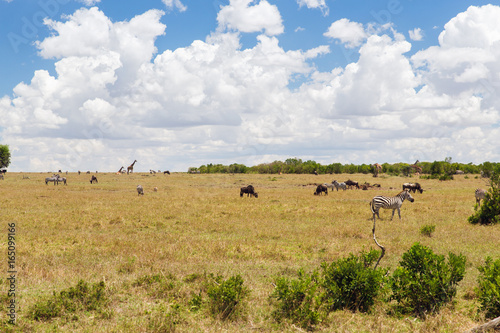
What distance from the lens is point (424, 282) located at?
26.6 feet

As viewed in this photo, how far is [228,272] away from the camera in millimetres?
10656

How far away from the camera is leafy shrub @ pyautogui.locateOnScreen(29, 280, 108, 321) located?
7582 millimetres

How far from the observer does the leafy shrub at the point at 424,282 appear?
26.2ft

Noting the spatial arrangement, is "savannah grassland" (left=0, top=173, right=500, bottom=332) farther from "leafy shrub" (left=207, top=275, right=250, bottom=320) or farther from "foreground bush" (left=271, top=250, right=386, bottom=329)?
"foreground bush" (left=271, top=250, right=386, bottom=329)

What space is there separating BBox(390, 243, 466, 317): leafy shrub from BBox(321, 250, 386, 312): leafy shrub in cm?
47

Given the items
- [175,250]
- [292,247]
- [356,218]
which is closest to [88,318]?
[175,250]

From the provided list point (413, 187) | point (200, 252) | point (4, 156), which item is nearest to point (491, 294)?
point (200, 252)

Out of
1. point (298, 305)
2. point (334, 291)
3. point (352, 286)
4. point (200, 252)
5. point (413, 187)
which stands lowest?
point (200, 252)

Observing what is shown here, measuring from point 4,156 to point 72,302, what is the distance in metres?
110

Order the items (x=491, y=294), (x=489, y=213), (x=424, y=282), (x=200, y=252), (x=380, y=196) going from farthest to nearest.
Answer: (x=380, y=196)
(x=489, y=213)
(x=200, y=252)
(x=424, y=282)
(x=491, y=294)

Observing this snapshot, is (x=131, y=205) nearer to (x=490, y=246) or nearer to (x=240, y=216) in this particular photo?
(x=240, y=216)

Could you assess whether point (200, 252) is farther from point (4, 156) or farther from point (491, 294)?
point (4, 156)

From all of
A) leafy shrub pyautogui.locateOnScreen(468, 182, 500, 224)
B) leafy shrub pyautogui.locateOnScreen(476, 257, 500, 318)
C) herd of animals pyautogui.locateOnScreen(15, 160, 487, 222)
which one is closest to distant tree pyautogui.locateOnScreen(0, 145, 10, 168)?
herd of animals pyautogui.locateOnScreen(15, 160, 487, 222)

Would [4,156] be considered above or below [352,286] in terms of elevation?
above
